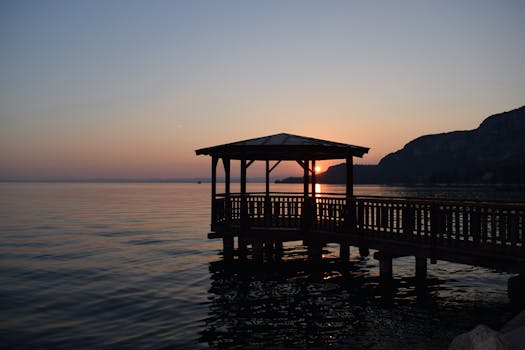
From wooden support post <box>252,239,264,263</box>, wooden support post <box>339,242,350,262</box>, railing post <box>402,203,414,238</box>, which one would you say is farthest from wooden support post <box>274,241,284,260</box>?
railing post <box>402,203,414,238</box>

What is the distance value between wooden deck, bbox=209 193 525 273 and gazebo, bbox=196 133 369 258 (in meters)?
0.04

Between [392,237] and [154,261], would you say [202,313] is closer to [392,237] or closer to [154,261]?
[392,237]

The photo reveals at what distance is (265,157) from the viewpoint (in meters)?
21.3

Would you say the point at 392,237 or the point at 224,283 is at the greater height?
the point at 392,237

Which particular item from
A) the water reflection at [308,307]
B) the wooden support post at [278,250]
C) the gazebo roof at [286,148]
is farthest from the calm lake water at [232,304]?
the gazebo roof at [286,148]

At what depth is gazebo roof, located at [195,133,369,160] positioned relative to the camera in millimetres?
17312

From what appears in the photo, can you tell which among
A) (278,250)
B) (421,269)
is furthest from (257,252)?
(421,269)

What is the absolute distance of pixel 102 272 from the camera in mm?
19469

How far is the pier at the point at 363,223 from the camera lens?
38.3 ft

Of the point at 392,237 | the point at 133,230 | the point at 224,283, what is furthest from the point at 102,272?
the point at 133,230

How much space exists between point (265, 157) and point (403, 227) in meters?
8.76

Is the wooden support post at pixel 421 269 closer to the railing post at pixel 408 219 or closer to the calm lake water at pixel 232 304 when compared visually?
the calm lake water at pixel 232 304

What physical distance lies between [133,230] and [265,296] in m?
26.0

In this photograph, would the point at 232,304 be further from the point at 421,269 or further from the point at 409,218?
the point at 421,269
